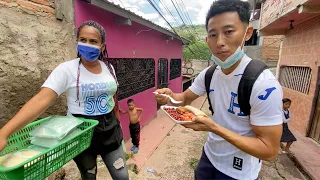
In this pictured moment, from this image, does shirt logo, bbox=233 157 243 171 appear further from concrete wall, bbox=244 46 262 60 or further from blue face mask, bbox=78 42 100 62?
concrete wall, bbox=244 46 262 60

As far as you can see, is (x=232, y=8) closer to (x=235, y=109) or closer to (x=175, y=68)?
(x=235, y=109)

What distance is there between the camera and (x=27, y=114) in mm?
1377

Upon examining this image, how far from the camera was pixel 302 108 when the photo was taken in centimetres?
686

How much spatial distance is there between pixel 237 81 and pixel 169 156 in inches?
160

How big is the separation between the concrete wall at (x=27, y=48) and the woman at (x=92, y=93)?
895 mm

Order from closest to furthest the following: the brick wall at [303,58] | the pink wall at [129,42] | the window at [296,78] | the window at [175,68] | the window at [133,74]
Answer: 1. the pink wall at [129,42]
2. the window at [133,74]
3. the brick wall at [303,58]
4. the window at [296,78]
5. the window at [175,68]

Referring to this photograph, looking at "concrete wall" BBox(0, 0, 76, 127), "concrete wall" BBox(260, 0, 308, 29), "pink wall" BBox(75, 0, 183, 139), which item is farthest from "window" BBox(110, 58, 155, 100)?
"concrete wall" BBox(260, 0, 308, 29)

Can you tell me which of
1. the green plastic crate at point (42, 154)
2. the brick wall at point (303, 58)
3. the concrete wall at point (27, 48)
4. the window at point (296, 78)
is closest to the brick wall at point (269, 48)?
the window at point (296, 78)

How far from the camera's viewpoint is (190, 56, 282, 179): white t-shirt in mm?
1171

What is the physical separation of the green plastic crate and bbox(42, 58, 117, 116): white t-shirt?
0.14m

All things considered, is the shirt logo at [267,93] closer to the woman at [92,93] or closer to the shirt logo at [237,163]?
the shirt logo at [237,163]

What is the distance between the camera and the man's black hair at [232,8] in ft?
4.43

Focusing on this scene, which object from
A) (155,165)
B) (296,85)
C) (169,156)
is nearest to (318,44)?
(296,85)

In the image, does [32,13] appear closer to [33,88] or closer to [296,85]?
[33,88]
